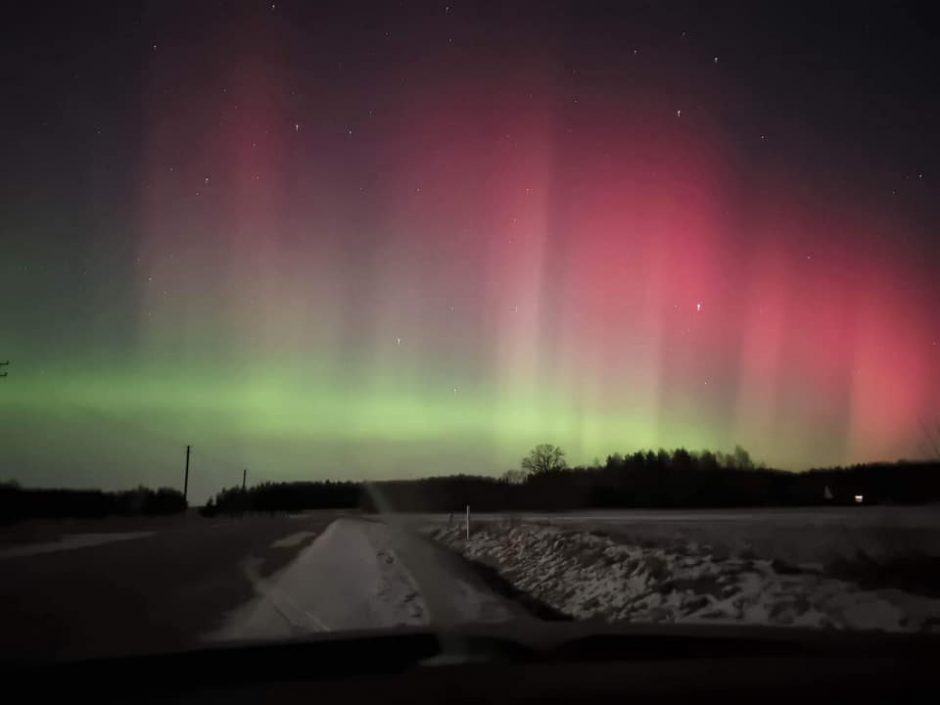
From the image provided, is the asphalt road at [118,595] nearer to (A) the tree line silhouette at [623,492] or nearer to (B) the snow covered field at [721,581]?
(B) the snow covered field at [721,581]

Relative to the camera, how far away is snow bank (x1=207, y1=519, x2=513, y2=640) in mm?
10438

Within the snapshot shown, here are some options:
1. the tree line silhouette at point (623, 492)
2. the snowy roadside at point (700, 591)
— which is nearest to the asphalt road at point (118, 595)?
the snowy roadside at point (700, 591)

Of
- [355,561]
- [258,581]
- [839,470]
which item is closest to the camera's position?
[258,581]

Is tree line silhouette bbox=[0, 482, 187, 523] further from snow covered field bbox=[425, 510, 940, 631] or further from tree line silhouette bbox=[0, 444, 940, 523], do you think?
snow covered field bbox=[425, 510, 940, 631]

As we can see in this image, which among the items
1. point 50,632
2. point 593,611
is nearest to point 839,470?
point 593,611

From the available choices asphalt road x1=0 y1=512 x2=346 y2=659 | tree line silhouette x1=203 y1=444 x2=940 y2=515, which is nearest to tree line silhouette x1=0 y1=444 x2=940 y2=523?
tree line silhouette x1=203 y1=444 x2=940 y2=515

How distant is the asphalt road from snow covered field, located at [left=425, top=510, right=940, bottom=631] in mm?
5475

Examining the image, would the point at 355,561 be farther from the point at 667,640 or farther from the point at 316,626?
the point at 667,640

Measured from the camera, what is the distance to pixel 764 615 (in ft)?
32.8

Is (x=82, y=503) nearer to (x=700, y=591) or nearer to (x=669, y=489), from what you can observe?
(x=669, y=489)

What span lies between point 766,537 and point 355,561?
12.3m

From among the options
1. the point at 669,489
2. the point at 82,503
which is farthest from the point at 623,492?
the point at 82,503

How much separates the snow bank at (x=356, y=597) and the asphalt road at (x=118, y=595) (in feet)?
1.52

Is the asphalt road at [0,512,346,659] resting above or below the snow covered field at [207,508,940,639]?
below
